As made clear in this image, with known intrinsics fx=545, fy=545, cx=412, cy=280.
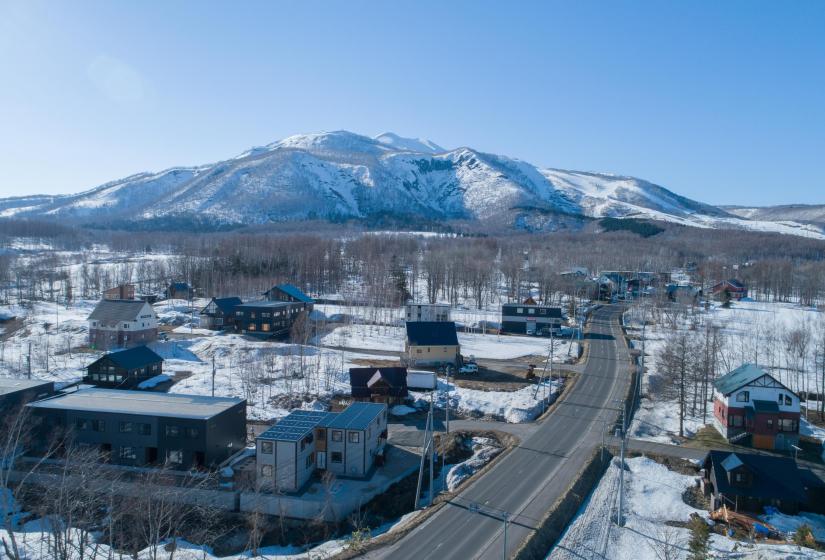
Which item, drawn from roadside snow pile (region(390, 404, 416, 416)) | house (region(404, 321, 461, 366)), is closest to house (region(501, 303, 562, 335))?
house (region(404, 321, 461, 366))

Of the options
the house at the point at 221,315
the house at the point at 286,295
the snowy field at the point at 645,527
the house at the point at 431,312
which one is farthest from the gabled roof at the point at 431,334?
the house at the point at 221,315

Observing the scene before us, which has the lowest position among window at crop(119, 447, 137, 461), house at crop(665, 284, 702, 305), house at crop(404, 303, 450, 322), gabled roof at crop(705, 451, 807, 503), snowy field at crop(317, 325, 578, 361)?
window at crop(119, 447, 137, 461)

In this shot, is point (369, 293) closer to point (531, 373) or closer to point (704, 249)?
point (531, 373)

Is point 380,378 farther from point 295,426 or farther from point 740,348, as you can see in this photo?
point 740,348

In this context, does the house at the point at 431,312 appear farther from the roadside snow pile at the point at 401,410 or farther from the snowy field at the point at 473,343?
the roadside snow pile at the point at 401,410

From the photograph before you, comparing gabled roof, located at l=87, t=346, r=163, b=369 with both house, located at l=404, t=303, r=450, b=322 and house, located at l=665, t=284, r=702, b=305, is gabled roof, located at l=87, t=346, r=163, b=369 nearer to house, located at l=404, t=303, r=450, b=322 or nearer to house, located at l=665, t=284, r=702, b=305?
house, located at l=404, t=303, r=450, b=322

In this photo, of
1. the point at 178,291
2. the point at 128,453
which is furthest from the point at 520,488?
the point at 178,291
